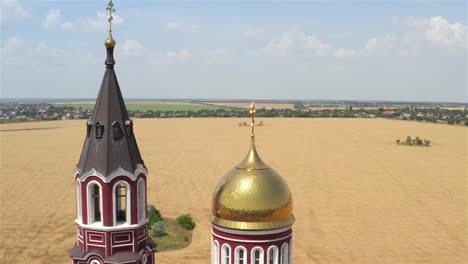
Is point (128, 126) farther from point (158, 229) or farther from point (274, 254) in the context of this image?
point (158, 229)

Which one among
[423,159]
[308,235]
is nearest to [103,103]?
[308,235]

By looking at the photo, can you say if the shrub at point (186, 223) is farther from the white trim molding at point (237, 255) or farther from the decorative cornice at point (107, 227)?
the white trim molding at point (237, 255)

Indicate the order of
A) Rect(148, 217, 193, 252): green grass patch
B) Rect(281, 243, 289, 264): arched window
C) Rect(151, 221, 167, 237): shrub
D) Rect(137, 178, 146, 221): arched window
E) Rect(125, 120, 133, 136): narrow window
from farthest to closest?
Rect(151, 221, 167, 237): shrub
Rect(148, 217, 193, 252): green grass patch
Rect(137, 178, 146, 221): arched window
Rect(125, 120, 133, 136): narrow window
Rect(281, 243, 289, 264): arched window

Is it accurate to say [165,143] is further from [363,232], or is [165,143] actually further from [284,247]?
[284,247]

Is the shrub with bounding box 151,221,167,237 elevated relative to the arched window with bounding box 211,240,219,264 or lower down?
lower down

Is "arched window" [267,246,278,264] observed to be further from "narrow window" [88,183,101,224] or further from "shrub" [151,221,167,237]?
"shrub" [151,221,167,237]

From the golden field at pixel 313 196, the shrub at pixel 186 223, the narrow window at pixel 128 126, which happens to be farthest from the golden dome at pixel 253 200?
the shrub at pixel 186 223

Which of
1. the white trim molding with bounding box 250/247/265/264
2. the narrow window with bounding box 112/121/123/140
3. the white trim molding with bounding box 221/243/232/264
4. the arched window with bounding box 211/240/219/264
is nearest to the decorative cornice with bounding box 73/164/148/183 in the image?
the narrow window with bounding box 112/121/123/140
